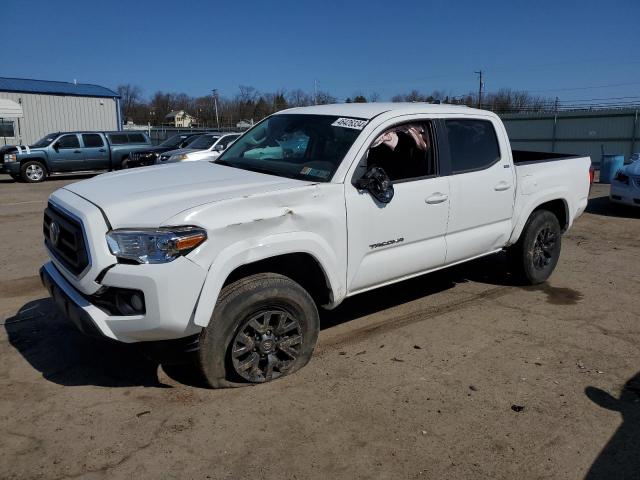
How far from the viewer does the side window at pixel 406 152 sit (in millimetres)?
4398

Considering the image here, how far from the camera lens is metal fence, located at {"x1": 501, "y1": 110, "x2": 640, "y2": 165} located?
A: 958 inches

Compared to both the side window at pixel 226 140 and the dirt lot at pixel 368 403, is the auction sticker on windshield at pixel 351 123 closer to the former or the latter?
the dirt lot at pixel 368 403

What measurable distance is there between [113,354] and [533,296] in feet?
13.6

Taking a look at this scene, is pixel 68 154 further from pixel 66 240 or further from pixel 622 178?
pixel 66 240

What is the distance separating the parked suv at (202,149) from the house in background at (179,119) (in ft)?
231

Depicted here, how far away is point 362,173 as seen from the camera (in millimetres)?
4023

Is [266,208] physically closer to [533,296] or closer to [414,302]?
[414,302]

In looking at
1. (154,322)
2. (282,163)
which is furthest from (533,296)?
(154,322)

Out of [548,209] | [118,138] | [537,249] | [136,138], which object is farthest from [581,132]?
[537,249]

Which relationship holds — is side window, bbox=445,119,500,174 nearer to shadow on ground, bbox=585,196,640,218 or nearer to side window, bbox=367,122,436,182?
side window, bbox=367,122,436,182

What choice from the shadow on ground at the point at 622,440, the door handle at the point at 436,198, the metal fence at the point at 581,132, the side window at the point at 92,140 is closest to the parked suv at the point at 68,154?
the side window at the point at 92,140

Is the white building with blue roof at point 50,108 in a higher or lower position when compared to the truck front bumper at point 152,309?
higher

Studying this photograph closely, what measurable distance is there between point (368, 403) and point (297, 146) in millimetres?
2084

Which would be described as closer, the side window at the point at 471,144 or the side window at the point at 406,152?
the side window at the point at 406,152
